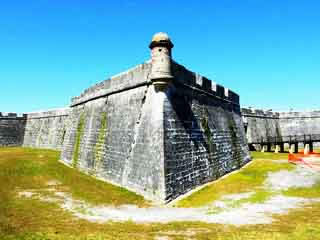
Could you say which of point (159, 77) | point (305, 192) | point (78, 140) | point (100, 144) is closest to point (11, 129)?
point (78, 140)

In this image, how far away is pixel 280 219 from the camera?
25.6 feet

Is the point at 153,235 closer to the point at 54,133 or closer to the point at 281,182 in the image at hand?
the point at 281,182

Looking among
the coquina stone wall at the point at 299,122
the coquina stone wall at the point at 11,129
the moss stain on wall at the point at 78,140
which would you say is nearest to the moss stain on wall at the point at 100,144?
the moss stain on wall at the point at 78,140

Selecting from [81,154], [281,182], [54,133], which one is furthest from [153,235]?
[54,133]

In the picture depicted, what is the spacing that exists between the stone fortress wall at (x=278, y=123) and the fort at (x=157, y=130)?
12375 mm

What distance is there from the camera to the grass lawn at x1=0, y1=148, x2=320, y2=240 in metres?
6.30

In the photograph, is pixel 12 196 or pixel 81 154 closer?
pixel 12 196

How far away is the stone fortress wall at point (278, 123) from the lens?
109 ft

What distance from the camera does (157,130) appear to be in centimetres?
1048

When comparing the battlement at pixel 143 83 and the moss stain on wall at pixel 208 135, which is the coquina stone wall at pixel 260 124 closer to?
the battlement at pixel 143 83

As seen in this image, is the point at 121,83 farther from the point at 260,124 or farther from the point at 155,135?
the point at 260,124

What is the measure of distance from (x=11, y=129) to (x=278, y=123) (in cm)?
3681

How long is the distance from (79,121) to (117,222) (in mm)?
12944

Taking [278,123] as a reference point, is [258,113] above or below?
above
